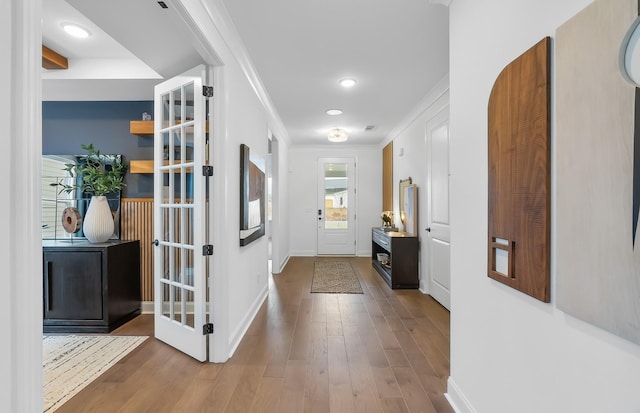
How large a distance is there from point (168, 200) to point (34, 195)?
1.93 meters

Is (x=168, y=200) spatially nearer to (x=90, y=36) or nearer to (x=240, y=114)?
(x=240, y=114)

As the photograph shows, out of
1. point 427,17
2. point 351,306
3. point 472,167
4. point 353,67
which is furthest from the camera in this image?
point 351,306

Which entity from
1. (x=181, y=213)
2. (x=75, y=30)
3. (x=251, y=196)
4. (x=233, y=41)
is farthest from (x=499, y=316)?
(x=75, y=30)

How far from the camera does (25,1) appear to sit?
842 mm

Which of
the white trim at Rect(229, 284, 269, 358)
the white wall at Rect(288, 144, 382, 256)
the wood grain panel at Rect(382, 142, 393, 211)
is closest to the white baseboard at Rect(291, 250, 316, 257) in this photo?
the white wall at Rect(288, 144, 382, 256)

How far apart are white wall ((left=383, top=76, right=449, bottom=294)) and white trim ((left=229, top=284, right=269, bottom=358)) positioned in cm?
221

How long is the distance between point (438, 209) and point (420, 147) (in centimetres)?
106

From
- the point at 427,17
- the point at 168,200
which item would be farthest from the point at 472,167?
the point at 168,200

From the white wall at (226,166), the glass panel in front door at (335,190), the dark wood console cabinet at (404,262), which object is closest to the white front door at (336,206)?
the glass panel in front door at (335,190)

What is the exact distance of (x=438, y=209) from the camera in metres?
3.96

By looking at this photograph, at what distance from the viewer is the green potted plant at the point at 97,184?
10.4ft

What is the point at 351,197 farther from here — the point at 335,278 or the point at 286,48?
the point at 286,48

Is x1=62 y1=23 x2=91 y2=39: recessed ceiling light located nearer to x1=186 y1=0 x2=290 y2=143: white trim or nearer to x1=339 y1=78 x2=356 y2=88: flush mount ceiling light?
x1=186 y1=0 x2=290 y2=143: white trim

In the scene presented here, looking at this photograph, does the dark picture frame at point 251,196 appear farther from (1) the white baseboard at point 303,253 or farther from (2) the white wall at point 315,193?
(1) the white baseboard at point 303,253
